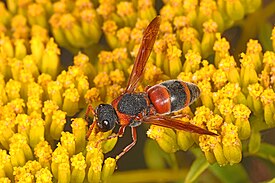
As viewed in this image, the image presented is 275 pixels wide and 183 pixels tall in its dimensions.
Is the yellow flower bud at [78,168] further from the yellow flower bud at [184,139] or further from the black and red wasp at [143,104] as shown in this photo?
the yellow flower bud at [184,139]

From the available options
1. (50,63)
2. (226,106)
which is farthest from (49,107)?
(226,106)

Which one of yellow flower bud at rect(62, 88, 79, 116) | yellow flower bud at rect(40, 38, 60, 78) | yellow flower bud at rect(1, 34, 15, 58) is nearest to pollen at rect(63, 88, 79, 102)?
yellow flower bud at rect(62, 88, 79, 116)

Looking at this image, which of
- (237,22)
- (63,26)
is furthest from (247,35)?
(63,26)

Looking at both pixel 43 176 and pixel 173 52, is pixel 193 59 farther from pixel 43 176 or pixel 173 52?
pixel 43 176

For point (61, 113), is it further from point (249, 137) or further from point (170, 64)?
point (249, 137)

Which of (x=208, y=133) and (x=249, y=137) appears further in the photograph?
(x=249, y=137)

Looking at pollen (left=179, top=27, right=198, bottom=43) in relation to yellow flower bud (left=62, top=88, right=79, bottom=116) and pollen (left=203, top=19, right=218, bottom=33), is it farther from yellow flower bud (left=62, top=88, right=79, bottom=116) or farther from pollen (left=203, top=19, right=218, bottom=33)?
yellow flower bud (left=62, top=88, right=79, bottom=116)

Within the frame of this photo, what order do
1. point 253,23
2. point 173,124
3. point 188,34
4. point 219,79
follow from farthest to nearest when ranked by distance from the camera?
point 253,23, point 188,34, point 219,79, point 173,124

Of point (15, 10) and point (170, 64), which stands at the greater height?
point (15, 10)
